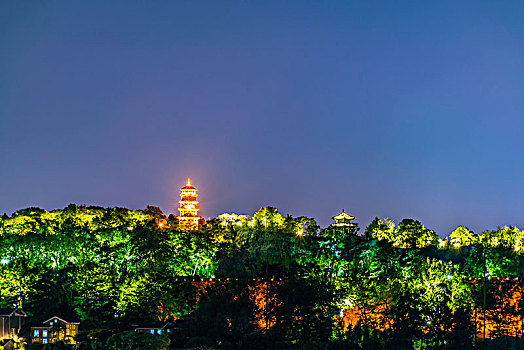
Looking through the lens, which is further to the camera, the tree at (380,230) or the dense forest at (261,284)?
the tree at (380,230)

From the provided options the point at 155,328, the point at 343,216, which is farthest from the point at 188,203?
the point at 155,328

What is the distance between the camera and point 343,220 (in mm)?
52312

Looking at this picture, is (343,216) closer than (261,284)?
No

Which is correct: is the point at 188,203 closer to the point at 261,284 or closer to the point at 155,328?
the point at 261,284

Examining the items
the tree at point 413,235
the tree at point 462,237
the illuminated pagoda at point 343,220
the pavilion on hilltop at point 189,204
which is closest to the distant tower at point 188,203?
the pavilion on hilltop at point 189,204

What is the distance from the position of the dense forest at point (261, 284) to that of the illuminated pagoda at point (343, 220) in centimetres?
54

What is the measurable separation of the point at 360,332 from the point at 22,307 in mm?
19714

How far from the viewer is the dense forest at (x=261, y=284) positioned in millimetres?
35750

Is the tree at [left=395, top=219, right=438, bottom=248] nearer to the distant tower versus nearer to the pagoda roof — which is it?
the pagoda roof

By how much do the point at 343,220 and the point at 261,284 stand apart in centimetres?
1433

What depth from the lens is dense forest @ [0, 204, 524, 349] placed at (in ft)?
117

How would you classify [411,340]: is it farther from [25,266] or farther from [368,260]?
[25,266]

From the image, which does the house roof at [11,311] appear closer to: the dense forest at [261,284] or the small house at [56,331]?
the dense forest at [261,284]

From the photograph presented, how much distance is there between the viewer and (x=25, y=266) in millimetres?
42219
